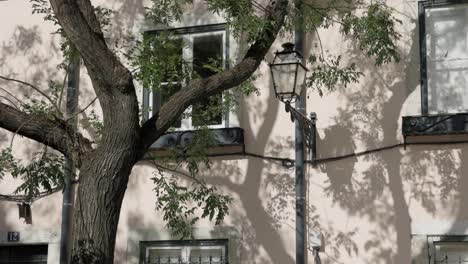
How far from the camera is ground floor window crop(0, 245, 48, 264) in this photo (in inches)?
415

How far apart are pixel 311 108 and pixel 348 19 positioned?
133cm

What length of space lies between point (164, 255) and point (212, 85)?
12.3ft

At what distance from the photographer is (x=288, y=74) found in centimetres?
819

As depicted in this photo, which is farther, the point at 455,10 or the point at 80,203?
the point at 455,10

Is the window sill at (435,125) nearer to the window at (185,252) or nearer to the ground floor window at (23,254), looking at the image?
the window at (185,252)

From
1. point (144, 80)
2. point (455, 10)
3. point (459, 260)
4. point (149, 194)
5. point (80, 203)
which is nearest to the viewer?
point (80, 203)

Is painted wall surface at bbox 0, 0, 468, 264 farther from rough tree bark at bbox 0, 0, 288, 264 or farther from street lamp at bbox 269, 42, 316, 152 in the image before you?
rough tree bark at bbox 0, 0, 288, 264

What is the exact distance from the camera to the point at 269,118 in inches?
390

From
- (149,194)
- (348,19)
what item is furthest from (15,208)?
(348,19)

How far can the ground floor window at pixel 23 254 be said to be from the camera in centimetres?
1055

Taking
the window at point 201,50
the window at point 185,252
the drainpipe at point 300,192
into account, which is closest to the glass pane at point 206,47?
the window at point 201,50

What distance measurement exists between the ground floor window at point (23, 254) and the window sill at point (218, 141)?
2168 millimetres

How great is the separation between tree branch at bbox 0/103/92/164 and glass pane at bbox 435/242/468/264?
4.49 m

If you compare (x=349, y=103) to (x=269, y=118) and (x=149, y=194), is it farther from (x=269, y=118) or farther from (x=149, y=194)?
(x=149, y=194)
